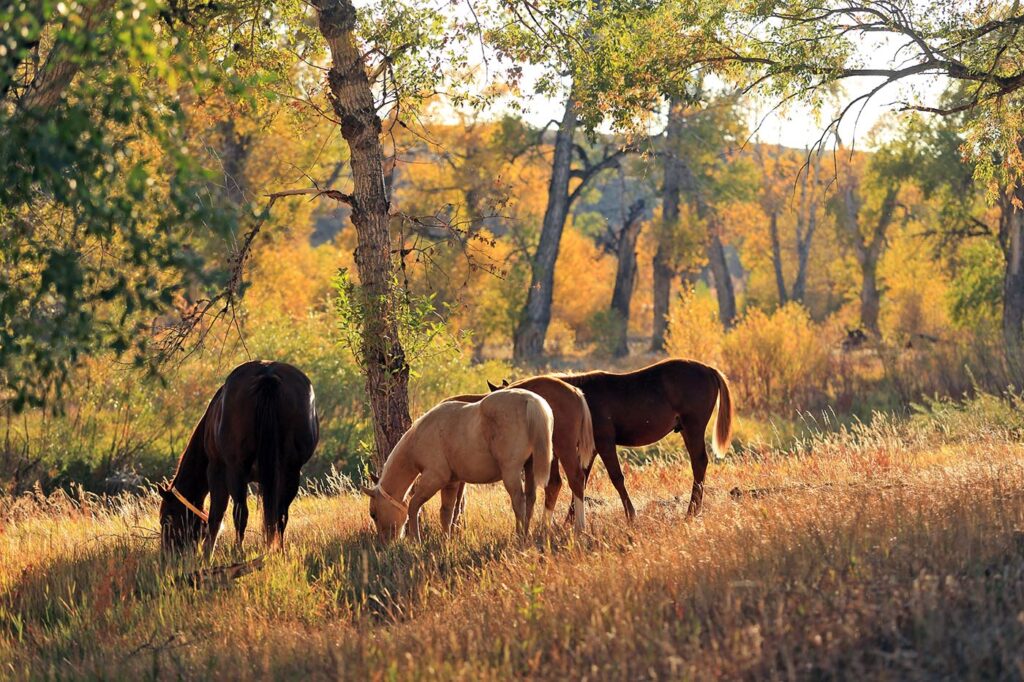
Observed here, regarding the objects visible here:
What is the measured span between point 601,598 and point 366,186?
575cm

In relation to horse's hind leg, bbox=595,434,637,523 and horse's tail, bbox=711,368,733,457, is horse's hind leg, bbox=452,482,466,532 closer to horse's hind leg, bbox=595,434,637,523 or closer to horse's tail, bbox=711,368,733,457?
horse's hind leg, bbox=595,434,637,523

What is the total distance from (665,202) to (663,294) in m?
3.99

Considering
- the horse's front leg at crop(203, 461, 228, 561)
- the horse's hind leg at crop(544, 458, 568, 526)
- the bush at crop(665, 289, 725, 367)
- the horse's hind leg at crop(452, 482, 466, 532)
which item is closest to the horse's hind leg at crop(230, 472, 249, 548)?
the horse's front leg at crop(203, 461, 228, 561)

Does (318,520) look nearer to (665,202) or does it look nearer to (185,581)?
(185,581)

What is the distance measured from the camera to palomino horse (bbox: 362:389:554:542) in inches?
348

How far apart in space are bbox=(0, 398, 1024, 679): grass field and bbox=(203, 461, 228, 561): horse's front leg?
0.33 m

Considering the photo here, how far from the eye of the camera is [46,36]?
12500mm

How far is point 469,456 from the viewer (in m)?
9.03

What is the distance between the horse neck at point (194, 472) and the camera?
10.3 m

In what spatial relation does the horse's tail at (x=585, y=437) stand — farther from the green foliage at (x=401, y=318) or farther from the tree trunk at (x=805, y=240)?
the tree trunk at (x=805, y=240)

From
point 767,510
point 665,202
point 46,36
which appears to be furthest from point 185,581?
point 665,202

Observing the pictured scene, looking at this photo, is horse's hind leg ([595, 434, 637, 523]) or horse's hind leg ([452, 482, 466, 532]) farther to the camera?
horse's hind leg ([452, 482, 466, 532])

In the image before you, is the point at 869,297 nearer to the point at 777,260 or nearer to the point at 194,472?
the point at 777,260

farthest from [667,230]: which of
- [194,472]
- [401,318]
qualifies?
[194,472]
